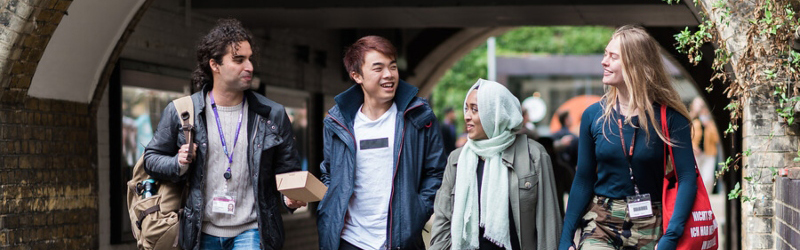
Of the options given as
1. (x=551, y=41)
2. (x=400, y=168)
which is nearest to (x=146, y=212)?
(x=400, y=168)

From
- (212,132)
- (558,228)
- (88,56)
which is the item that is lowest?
(558,228)

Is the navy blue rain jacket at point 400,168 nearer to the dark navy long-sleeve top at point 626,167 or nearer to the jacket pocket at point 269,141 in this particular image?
the jacket pocket at point 269,141

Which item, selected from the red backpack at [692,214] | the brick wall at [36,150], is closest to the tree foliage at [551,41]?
the brick wall at [36,150]

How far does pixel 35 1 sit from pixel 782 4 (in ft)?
13.4

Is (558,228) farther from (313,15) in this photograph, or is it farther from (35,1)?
(313,15)

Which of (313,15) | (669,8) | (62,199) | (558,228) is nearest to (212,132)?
(558,228)

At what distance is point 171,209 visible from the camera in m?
5.25

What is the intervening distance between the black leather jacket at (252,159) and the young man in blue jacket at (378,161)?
24cm

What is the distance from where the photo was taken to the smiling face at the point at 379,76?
544 cm

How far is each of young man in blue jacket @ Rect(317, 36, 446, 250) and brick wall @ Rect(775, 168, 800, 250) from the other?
1631 millimetres

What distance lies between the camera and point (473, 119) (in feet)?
17.0

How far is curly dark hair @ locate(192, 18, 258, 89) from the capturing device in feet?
17.4

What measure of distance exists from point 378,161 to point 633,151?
4.52 feet

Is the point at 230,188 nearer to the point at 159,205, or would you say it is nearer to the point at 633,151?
the point at 159,205
